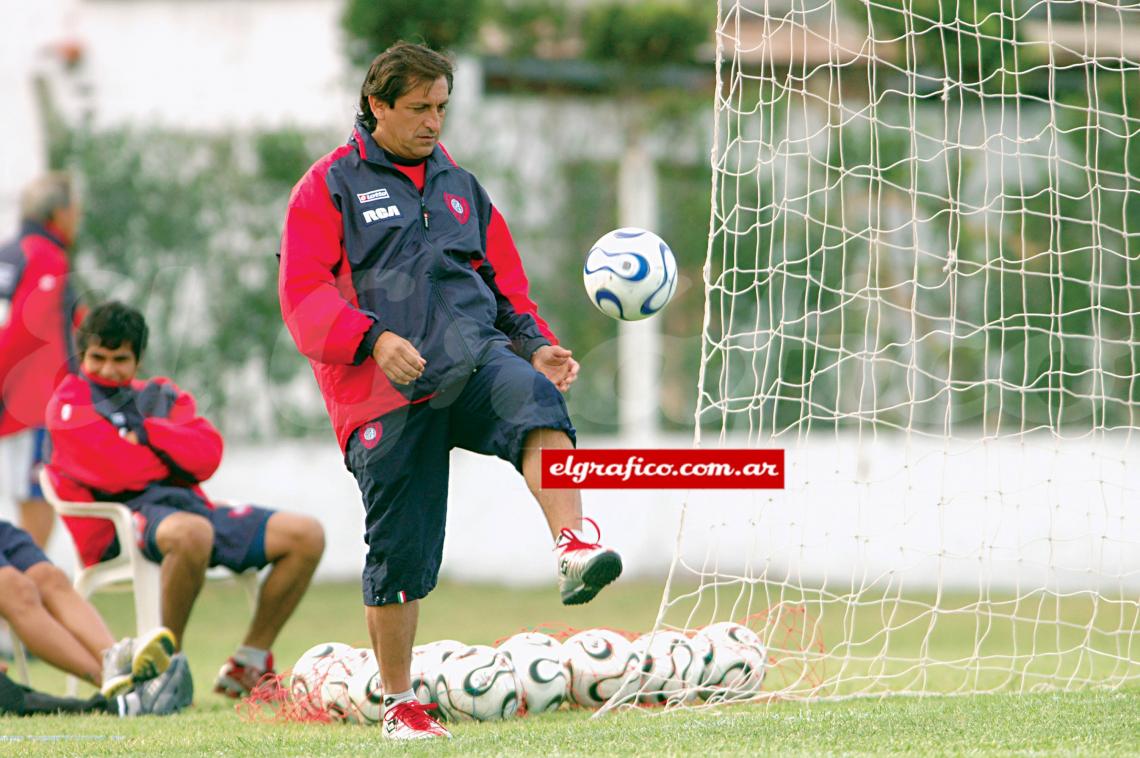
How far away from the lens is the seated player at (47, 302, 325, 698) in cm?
614

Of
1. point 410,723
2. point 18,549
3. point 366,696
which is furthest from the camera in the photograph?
point 18,549

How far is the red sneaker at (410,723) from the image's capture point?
172 inches

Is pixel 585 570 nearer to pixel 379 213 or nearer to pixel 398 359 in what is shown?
pixel 398 359

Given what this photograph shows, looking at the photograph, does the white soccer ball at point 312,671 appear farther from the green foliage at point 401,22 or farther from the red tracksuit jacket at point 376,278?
the green foliage at point 401,22

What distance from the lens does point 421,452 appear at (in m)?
4.31

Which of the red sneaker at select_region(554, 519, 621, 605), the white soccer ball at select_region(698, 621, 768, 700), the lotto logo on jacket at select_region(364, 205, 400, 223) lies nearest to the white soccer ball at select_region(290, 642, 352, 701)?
the white soccer ball at select_region(698, 621, 768, 700)

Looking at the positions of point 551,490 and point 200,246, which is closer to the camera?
point 551,490

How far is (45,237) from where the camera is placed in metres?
8.90

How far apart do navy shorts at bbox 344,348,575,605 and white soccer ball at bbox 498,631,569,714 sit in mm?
855

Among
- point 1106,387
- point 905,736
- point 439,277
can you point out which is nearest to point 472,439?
point 439,277

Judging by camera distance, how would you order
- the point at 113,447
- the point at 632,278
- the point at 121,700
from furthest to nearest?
the point at 113,447 → the point at 121,700 → the point at 632,278

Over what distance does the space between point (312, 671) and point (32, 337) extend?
445 cm

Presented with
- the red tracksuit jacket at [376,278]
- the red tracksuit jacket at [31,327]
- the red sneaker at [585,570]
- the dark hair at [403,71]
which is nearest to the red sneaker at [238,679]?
the red tracksuit jacket at [376,278]

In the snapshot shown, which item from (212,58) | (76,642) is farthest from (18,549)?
(212,58)
